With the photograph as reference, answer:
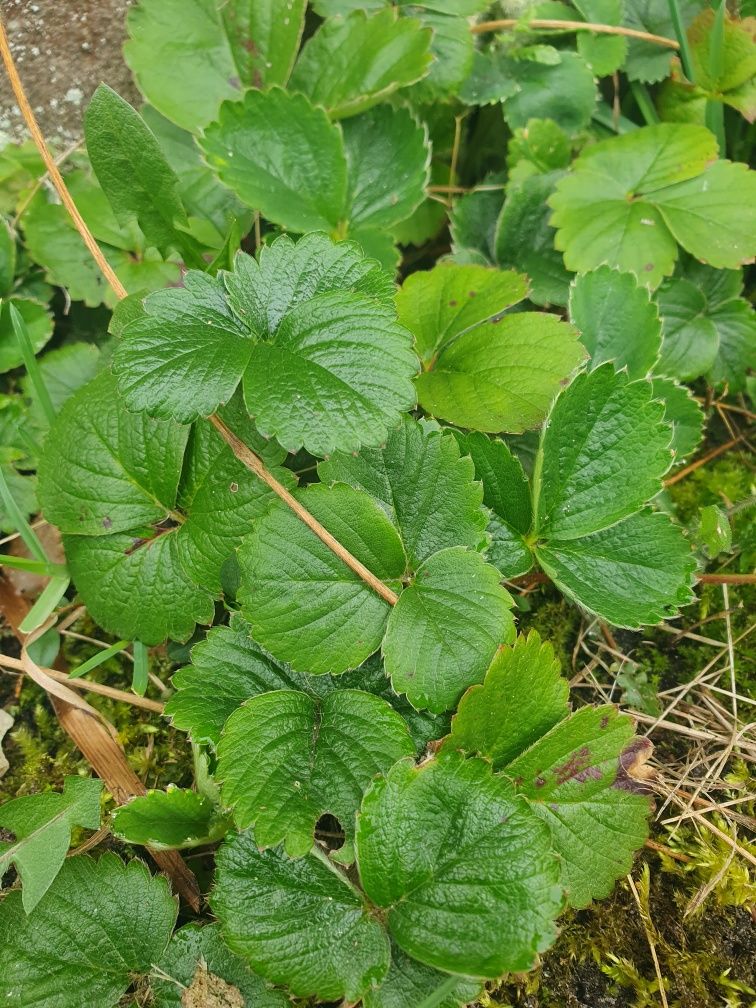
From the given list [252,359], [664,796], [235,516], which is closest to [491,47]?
[252,359]

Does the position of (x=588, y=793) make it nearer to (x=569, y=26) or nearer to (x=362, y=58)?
(x=362, y=58)

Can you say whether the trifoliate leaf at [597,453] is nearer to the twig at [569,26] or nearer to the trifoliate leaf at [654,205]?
the trifoliate leaf at [654,205]

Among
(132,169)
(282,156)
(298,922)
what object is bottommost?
(298,922)

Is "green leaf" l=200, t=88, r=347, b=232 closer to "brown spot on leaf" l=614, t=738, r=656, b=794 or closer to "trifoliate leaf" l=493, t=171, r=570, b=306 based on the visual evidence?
"trifoliate leaf" l=493, t=171, r=570, b=306

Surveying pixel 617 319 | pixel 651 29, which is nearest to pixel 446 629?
pixel 617 319

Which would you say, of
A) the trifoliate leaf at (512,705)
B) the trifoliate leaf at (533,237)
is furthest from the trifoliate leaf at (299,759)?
the trifoliate leaf at (533,237)

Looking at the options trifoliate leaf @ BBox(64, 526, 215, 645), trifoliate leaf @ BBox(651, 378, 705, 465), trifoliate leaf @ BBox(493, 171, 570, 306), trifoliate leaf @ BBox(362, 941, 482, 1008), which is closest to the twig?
trifoliate leaf @ BBox(493, 171, 570, 306)

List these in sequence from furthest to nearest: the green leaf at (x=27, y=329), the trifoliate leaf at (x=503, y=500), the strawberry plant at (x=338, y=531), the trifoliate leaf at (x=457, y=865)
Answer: the green leaf at (x=27, y=329) → the trifoliate leaf at (x=503, y=500) → the strawberry plant at (x=338, y=531) → the trifoliate leaf at (x=457, y=865)
